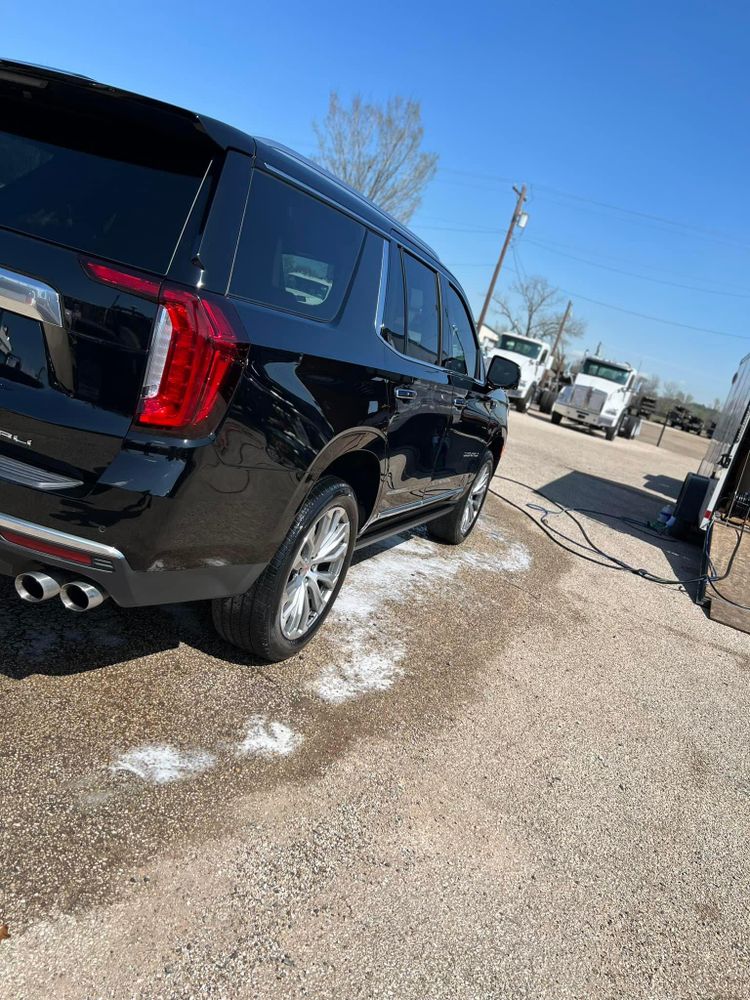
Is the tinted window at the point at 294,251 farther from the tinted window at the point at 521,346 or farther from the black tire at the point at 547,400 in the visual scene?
the black tire at the point at 547,400

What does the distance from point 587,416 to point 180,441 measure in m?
24.4

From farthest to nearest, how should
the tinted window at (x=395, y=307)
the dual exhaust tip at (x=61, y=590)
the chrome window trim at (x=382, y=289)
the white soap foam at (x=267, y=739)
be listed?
1. the tinted window at (x=395, y=307)
2. the chrome window trim at (x=382, y=289)
3. the white soap foam at (x=267, y=739)
4. the dual exhaust tip at (x=61, y=590)

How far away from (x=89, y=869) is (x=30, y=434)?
1.25m

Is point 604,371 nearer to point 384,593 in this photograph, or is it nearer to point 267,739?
point 384,593

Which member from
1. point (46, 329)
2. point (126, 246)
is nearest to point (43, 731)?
point (46, 329)

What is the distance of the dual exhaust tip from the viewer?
2293 mm

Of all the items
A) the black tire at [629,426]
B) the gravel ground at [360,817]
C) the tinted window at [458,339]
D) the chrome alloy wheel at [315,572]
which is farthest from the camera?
the black tire at [629,426]

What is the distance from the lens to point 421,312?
13.3 ft

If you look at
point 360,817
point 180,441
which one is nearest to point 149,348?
point 180,441

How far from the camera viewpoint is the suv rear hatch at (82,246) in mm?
2197

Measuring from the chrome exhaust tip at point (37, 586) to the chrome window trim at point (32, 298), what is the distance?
77cm

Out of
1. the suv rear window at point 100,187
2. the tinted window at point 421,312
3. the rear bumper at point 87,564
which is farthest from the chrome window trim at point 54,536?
the tinted window at point 421,312

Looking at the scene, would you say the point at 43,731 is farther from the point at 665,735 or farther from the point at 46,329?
the point at 665,735

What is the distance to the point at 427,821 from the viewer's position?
2.63 meters
